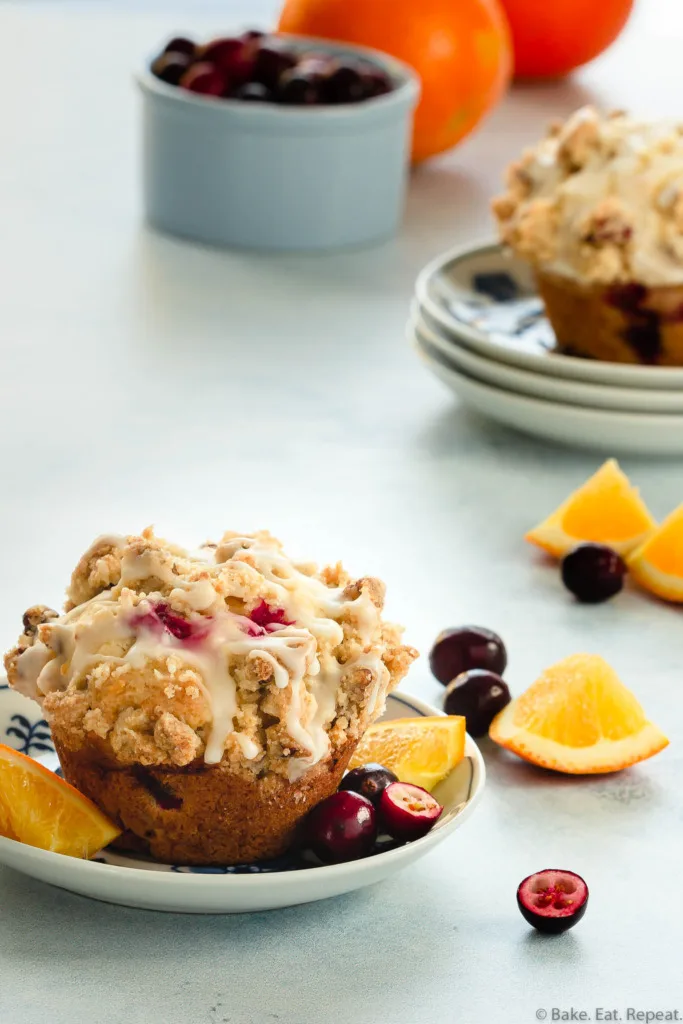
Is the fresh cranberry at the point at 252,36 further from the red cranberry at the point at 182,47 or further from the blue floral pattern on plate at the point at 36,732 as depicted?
the blue floral pattern on plate at the point at 36,732

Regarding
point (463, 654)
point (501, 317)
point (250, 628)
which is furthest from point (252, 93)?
point (250, 628)

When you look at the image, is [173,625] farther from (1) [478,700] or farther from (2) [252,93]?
(2) [252,93]

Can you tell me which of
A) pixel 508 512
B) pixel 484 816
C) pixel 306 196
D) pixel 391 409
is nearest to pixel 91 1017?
pixel 484 816

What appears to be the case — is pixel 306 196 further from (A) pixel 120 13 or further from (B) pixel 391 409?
(A) pixel 120 13

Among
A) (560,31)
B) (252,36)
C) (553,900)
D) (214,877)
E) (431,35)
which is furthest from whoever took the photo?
(560,31)

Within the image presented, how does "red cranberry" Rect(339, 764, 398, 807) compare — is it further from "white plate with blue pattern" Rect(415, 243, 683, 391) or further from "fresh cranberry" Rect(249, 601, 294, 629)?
"white plate with blue pattern" Rect(415, 243, 683, 391)

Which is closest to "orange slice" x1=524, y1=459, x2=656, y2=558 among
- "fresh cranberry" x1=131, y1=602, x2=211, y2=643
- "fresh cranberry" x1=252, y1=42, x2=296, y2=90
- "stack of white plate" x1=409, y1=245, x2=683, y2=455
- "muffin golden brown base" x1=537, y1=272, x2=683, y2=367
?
"stack of white plate" x1=409, y1=245, x2=683, y2=455
